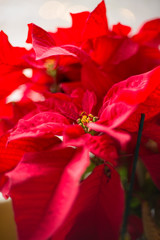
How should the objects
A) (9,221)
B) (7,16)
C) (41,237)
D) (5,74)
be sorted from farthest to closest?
1. (7,16)
2. (9,221)
3. (5,74)
4. (41,237)

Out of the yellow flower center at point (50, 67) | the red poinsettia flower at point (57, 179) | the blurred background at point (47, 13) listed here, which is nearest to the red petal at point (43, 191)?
the red poinsettia flower at point (57, 179)

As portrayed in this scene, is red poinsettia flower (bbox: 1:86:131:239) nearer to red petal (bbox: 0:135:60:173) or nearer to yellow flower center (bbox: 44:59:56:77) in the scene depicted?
red petal (bbox: 0:135:60:173)

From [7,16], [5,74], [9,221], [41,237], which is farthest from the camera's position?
[7,16]

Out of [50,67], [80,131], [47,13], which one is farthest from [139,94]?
[47,13]

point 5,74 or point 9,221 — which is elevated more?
point 5,74

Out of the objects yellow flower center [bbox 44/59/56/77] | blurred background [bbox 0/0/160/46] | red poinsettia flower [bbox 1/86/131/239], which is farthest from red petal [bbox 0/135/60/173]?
→ blurred background [bbox 0/0/160/46]

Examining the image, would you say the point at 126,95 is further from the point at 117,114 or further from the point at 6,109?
the point at 6,109

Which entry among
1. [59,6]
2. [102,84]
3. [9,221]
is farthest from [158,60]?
[59,6]
